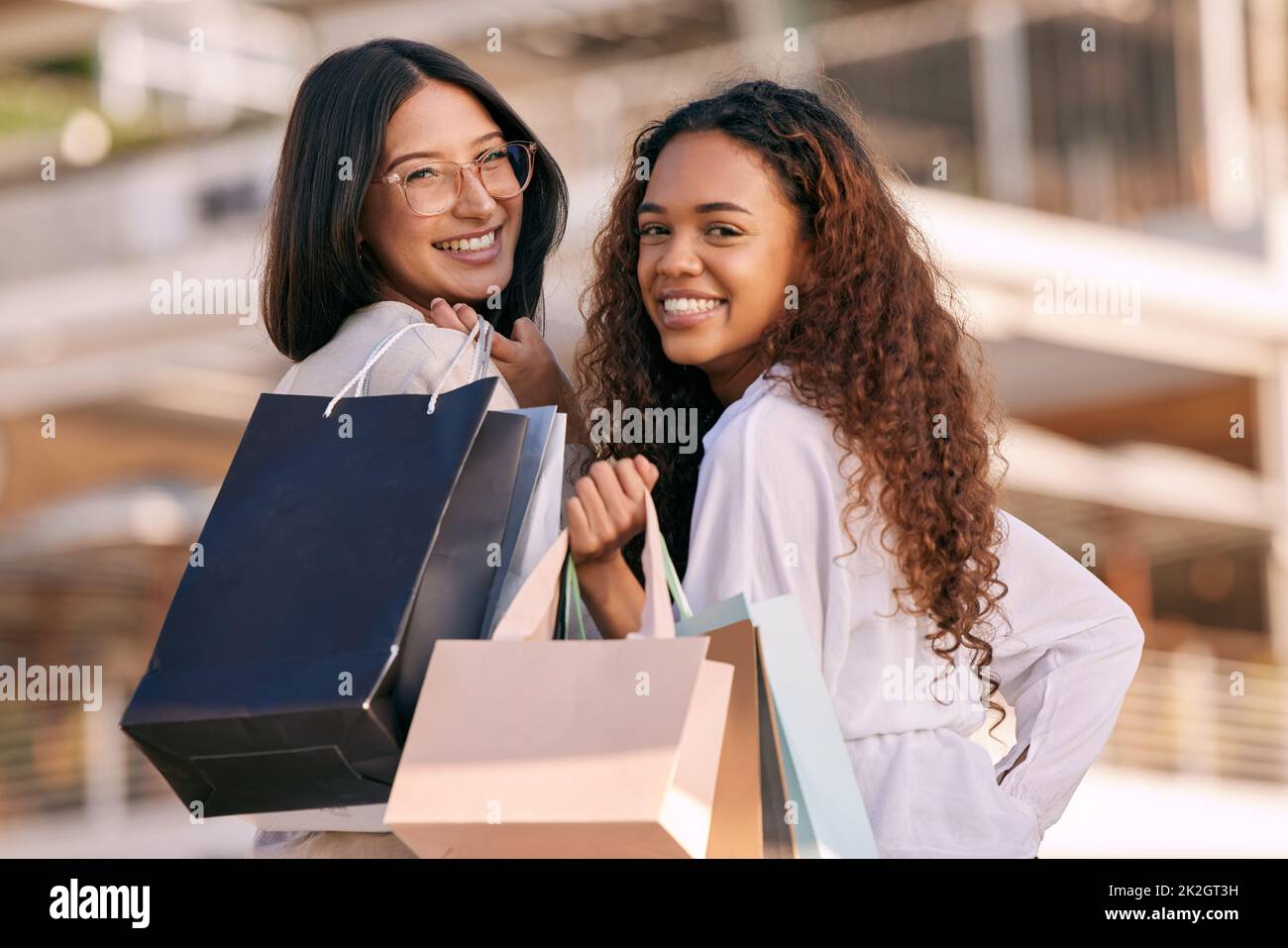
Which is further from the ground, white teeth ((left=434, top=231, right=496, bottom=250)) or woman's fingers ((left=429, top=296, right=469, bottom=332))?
white teeth ((left=434, top=231, right=496, bottom=250))

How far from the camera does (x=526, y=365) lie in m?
3.33

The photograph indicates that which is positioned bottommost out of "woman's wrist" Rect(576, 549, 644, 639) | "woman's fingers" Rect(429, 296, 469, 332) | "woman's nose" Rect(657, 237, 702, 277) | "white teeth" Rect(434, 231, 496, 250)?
"woman's wrist" Rect(576, 549, 644, 639)

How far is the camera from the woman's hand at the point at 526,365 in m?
3.28

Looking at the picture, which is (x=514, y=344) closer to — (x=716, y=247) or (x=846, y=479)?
(x=716, y=247)

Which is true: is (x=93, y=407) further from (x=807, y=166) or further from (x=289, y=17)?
(x=807, y=166)

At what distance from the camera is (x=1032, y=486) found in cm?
1426

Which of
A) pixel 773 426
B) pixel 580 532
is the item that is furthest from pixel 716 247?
pixel 580 532

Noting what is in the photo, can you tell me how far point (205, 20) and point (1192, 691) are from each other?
12.3m

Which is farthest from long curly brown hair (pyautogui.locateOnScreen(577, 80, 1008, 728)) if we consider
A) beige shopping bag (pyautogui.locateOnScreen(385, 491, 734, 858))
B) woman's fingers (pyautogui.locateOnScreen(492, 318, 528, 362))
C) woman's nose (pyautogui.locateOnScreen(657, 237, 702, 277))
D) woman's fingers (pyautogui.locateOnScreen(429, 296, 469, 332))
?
beige shopping bag (pyautogui.locateOnScreen(385, 491, 734, 858))

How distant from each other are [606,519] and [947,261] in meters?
9.44

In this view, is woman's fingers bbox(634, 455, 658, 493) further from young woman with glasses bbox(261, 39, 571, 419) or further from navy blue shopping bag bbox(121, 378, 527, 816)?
young woman with glasses bbox(261, 39, 571, 419)

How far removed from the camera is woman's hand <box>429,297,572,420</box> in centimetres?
328

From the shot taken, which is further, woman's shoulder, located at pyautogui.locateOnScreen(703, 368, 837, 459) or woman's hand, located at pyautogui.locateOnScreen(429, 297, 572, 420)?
woman's hand, located at pyautogui.locateOnScreen(429, 297, 572, 420)

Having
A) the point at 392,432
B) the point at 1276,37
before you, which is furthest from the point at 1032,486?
the point at 392,432
